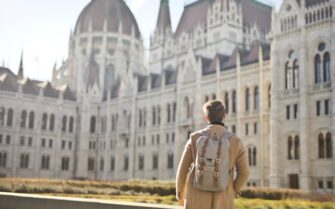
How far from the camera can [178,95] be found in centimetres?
6272

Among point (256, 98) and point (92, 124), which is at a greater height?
point (256, 98)

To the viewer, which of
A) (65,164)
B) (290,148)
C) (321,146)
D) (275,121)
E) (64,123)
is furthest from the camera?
(64,123)

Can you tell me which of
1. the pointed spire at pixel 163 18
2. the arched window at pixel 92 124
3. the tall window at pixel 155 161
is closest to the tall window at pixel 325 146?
the tall window at pixel 155 161

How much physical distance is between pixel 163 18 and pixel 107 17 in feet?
47.6

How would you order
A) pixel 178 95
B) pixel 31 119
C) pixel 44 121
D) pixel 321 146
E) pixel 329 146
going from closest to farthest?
1. pixel 329 146
2. pixel 321 146
3. pixel 178 95
4. pixel 31 119
5. pixel 44 121

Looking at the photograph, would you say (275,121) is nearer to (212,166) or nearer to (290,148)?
(290,148)

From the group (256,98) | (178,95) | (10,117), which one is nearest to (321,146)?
(256,98)

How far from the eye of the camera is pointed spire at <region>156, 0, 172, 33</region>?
88.2 metres

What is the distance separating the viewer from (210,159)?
5812 millimetres

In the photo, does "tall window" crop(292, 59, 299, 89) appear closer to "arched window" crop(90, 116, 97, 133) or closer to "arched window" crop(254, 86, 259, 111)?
"arched window" crop(254, 86, 259, 111)

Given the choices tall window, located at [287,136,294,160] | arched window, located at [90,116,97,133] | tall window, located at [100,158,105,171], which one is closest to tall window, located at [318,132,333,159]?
tall window, located at [287,136,294,160]

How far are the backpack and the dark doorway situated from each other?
132 ft

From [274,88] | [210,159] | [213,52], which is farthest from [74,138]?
[210,159]

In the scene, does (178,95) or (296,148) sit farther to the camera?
(178,95)
